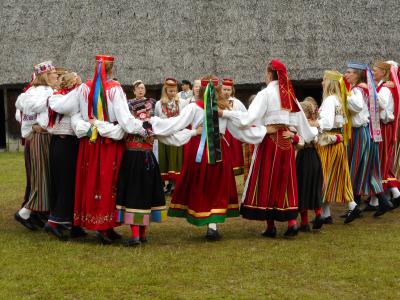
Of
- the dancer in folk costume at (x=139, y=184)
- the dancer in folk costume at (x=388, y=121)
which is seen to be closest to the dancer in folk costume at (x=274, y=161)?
the dancer in folk costume at (x=139, y=184)

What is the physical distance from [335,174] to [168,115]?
280cm

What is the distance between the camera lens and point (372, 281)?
4996mm

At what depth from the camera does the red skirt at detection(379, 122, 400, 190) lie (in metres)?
8.39

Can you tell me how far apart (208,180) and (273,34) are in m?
11.1

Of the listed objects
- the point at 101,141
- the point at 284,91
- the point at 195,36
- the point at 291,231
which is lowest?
the point at 291,231

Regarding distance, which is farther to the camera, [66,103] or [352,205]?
[352,205]

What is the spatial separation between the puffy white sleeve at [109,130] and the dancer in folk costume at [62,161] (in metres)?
0.50

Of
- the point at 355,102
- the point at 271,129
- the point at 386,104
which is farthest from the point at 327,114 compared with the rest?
the point at 386,104

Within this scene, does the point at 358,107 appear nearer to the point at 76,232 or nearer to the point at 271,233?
the point at 271,233

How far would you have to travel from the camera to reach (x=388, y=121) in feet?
27.5

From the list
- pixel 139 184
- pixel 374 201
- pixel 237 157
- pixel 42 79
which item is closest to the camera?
pixel 139 184

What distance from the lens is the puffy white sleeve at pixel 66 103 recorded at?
6.29m

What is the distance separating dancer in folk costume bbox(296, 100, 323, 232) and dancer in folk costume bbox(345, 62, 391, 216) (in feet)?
3.49

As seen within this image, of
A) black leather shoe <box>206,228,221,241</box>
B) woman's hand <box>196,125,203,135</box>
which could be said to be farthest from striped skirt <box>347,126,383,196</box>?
woman's hand <box>196,125,203,135</box>
